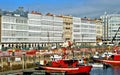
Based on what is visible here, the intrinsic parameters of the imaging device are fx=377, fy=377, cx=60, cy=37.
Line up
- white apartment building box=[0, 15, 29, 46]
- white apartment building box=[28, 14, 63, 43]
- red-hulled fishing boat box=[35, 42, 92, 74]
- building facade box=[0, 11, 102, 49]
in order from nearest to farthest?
1. red-hulled fishing boat box=[35, 42, 92, 74]
2. white apartment building box=[0, 15, 29, 46]
3. building facade box=[0, 11, 102, 49]
4. white apartment building box=[28, 14, 63, 43]

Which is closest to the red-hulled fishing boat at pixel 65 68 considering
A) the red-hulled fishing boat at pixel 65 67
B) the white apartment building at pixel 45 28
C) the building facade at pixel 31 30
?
the red-hulled fishing boat at pixel 65 67

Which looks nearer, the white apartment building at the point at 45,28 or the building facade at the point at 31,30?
the building facade at the point at 31,30

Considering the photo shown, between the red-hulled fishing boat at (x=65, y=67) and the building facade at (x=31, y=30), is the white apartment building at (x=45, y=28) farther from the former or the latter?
the red-hulled fishing boat at (x=65, y=67)

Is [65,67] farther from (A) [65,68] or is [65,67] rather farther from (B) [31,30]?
(B) [31,30]

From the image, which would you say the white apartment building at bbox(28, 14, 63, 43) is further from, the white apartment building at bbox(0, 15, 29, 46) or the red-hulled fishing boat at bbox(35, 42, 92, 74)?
the red-hulled fishing boat at bbox(35, 42, 92, 74)

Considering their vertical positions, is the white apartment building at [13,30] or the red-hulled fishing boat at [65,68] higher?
the white apartment building at [13,30]

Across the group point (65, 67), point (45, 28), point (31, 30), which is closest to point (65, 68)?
point (65, 67)

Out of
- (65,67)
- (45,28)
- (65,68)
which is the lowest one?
(65,68)

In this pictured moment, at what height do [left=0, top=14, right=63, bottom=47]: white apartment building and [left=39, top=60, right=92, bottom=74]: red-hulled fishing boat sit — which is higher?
[left=0, top=14, right=63, bottom=47]: white apartment building

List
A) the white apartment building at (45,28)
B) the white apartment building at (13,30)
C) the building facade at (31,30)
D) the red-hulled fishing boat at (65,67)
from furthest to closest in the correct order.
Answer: the white apartment building at (45,28), the building facade at (31,30), the white apartment building at (13,30), the red-hulled fishing boat at (65,67)

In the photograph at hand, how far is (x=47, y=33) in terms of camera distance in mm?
177625

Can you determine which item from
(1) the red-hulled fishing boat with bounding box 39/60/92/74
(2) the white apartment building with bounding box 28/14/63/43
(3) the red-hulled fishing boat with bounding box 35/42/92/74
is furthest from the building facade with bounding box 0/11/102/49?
(1) the red-hulled fishing boat with bounding box 39/60/92/74

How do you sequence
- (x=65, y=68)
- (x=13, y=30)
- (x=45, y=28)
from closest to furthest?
(x=65, y=68) < (x=13, y=30) < (x=45, y=28)

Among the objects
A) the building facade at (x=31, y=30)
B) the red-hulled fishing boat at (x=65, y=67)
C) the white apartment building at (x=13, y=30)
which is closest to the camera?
the red-hulled fishing boat at (x=65, y=67)
